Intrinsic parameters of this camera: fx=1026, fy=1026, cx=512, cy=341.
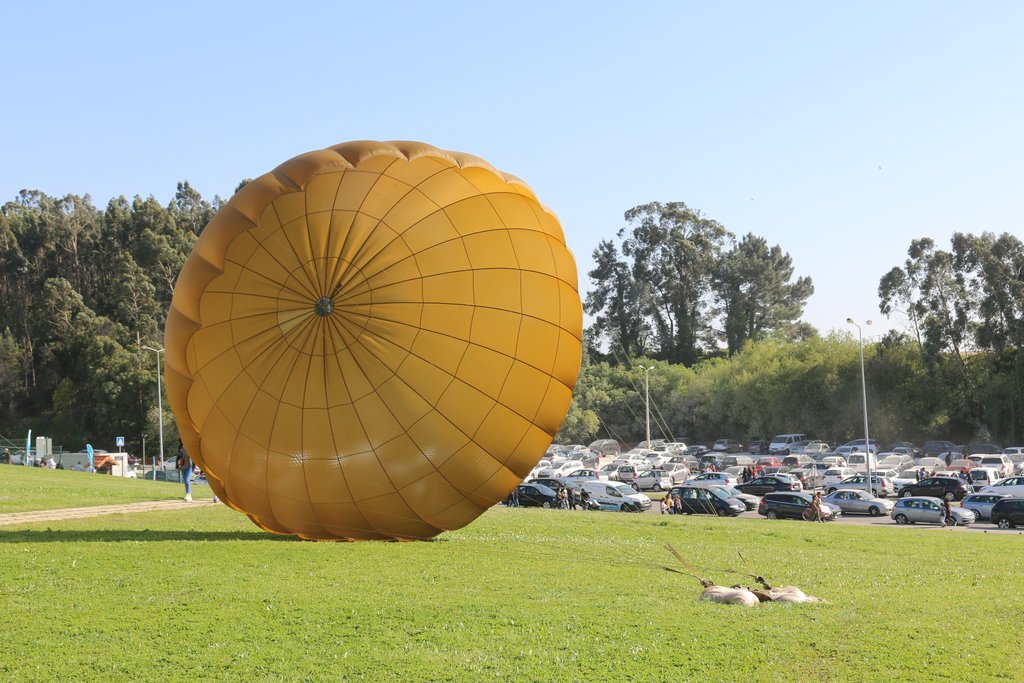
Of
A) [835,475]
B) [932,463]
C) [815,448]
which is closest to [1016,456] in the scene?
[932,463]

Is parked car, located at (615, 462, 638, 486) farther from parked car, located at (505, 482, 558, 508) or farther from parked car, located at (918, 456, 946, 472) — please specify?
parked car, located at (505, 482, 558, 508)

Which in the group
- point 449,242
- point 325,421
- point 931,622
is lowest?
point 931,622

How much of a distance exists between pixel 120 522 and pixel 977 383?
63.5 metres

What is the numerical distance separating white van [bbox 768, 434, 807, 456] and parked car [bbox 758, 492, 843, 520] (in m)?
40.4

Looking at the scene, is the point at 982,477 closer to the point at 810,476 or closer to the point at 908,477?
the point at 908,477

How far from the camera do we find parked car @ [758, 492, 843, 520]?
34.1 m

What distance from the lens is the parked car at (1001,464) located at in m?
51.8

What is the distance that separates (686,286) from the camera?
105 metres

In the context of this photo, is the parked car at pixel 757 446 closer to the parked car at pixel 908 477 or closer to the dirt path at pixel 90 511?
the parked car at pixel 908 477

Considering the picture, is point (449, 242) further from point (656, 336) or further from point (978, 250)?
point (656, 336)

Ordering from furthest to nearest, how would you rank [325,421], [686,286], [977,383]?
[686,286], [977,383], [325,421]

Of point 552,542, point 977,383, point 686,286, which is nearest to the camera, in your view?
point 552,542

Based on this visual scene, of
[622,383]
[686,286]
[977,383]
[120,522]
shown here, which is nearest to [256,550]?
[120,522]

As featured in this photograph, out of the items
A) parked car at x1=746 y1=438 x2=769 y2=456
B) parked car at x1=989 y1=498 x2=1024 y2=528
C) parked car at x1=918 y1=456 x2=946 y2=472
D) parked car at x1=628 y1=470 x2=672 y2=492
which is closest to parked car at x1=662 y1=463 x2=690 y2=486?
parked car at x1=628 y1=470 x2=672 y2=492
